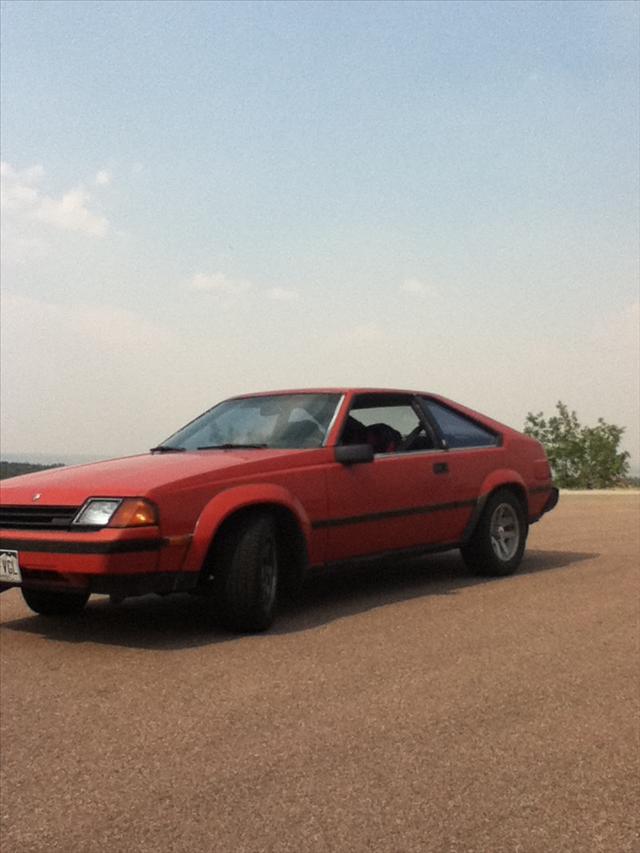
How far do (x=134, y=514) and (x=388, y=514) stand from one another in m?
2.10

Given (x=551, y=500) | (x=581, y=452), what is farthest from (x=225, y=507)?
(x=581, y=452)

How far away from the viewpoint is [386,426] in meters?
7.43

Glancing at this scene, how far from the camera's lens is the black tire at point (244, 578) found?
5730mm

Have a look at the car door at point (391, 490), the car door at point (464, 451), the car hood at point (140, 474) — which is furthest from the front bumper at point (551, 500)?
the car hood at point (140, 474)

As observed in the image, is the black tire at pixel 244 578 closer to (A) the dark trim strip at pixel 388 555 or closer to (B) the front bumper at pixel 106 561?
(B) the front bumper at pixel 106 561

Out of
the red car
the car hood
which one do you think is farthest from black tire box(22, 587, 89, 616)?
the car hood

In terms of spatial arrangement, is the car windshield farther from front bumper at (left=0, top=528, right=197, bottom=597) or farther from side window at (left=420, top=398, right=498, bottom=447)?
front bumper at (left=0, top=528, right=197, bottom=597)

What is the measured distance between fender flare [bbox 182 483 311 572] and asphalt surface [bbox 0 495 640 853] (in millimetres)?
507

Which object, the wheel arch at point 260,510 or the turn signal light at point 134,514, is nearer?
the turn signal light at point 134,514

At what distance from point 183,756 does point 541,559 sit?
19.5 ft

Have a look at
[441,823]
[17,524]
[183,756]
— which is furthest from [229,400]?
[441,823]

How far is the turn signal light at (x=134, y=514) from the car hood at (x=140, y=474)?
49 mm

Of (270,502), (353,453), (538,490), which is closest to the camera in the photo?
(270,502)

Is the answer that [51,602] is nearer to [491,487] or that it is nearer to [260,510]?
[260,510]
